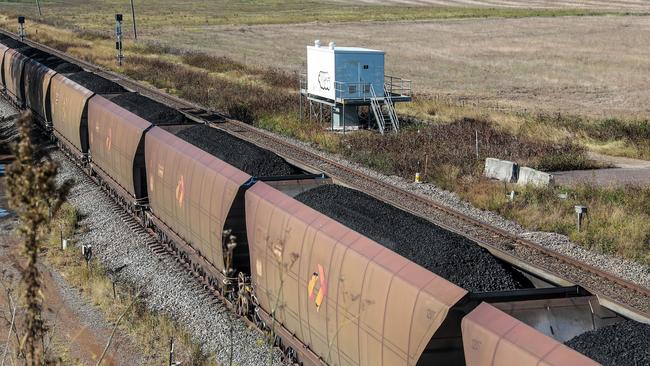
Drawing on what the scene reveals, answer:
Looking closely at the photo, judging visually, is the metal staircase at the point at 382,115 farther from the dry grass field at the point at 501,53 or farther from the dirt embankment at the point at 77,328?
the dirt embankment at the point at 77,328

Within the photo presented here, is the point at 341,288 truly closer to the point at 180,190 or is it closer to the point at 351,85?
the point at 180,190

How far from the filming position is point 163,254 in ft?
68.6

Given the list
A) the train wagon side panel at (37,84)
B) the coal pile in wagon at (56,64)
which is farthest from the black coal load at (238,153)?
the coal pile in wagon at (56,64)

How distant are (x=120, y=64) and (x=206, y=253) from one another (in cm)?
4801

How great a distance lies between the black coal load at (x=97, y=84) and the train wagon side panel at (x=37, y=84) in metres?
1.19

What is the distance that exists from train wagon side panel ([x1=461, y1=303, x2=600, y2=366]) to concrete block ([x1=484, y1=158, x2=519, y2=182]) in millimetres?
18843

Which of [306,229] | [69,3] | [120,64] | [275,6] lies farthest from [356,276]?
[69,3]

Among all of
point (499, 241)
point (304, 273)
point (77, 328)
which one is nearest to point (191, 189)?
point (77, 328)

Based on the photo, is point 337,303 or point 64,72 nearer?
point 337,303

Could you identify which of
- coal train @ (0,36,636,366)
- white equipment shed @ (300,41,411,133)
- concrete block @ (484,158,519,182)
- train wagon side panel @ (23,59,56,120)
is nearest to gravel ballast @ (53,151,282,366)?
coal train @ (0,36,636,366)

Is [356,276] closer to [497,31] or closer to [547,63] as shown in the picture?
[547,63]

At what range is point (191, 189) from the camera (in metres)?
17.7

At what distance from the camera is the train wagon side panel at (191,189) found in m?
15.9

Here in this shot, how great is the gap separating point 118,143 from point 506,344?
58.4 ft
